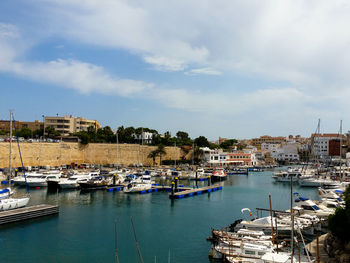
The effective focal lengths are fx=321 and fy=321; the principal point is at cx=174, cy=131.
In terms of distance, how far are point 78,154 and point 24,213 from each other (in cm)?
4623

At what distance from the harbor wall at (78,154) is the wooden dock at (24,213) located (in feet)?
107

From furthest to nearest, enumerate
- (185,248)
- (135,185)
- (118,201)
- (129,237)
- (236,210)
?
(135,185) < (118,201) < (236,210) < (129,237) < (185,248)

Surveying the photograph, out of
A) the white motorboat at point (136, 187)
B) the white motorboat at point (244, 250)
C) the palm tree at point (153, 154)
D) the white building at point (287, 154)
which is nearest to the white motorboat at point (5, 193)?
the white motorboat at point (136, 187)

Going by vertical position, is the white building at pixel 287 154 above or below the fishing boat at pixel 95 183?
above

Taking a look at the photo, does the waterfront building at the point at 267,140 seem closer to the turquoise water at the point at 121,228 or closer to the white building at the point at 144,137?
the white building at the point at 144,137

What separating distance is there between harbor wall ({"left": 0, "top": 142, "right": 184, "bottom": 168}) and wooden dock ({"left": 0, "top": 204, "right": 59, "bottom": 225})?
107 ft

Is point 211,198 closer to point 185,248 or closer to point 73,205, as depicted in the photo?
point 73,205

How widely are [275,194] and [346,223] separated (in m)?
26.9

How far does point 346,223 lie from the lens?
1486 cm

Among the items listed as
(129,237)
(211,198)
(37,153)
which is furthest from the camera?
(37,153)

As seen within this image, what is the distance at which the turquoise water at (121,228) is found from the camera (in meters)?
17.6

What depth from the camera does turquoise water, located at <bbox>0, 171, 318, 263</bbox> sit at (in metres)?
17.6

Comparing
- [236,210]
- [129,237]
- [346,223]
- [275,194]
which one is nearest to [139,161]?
[275,194]

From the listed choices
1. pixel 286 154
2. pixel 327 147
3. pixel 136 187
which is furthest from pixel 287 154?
pixel 136 187
